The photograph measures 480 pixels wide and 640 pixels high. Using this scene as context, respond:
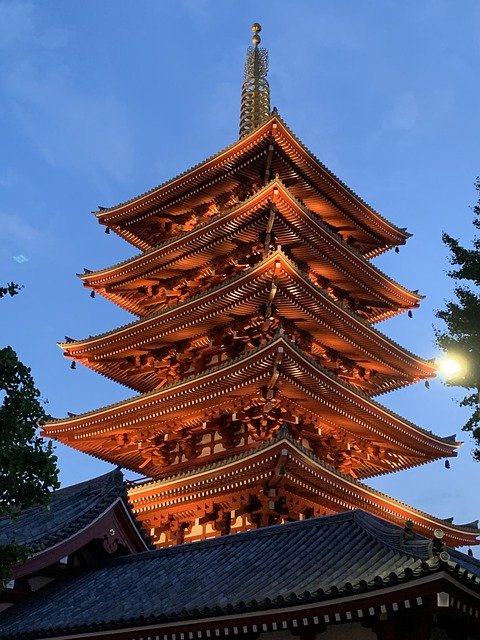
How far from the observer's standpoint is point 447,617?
9477 mm

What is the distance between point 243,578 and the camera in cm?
1146

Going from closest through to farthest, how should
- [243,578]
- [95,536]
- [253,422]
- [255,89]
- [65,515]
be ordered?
[243,578] → [95,536] → [65,515] → [253,422] → [255,89]

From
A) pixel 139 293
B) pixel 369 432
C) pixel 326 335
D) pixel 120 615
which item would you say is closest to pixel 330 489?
pixel 369 432

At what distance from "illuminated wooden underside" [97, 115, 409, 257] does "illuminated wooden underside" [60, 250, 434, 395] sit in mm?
5379

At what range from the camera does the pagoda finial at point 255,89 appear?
31.7 metres

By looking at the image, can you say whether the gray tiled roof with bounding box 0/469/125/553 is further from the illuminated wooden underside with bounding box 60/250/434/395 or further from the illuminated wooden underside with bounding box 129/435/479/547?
the illuminated wooden underside with bounding box 60/250/434/395

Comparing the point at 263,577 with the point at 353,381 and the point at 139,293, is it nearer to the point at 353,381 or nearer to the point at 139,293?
the point at 353,381

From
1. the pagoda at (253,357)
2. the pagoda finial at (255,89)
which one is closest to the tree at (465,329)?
the pagoda at (253,357)

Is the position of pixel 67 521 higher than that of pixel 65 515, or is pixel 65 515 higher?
pixel 65 515

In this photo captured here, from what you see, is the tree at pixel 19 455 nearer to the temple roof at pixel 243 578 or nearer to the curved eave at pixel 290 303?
the temple roof at pixel 243 578

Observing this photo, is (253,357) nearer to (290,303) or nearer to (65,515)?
(290,303)

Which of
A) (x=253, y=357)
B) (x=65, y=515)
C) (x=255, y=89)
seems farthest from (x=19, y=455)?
(x=255, y=89)

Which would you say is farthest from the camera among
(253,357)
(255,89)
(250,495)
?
(255,89)

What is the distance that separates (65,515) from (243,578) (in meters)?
4.96
